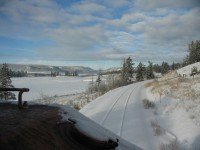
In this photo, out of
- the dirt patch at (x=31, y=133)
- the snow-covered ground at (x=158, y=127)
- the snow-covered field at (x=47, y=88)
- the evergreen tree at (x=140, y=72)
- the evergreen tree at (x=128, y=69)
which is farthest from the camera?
the evergreen tree at (x=140, y=72)

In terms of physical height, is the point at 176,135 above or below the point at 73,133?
below

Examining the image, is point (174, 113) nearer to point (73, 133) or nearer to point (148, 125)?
point (148, 125)

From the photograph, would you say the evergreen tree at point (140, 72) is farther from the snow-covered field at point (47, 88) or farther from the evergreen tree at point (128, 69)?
the snow-covered field at point (47, 88)

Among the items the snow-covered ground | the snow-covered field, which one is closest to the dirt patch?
the snow-covered ground

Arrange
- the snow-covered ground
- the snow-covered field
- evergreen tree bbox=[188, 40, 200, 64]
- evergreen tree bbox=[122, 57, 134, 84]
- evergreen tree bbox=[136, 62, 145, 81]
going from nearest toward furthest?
the snow-covered ground < the snow-covered field < evergreen tree bbox=[122, 57, 134, 84] < evergreen tree bbox=[136, 62, 145, 81] < evergreen tree bbox=[188, 40, 200, 64]

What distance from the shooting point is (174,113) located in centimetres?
1614

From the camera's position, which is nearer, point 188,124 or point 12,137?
point 12,137

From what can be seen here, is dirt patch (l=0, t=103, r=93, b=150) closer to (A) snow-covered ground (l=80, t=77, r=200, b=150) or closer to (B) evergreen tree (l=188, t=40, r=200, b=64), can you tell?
(A) snow-covered ground (l=80, t=77, r=200, b=150)

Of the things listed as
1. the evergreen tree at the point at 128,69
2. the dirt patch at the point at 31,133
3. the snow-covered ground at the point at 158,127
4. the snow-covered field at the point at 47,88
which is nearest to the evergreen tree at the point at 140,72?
the evergreen tree at the point at 128,69

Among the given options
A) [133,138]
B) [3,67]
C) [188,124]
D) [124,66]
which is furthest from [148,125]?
[124,66]

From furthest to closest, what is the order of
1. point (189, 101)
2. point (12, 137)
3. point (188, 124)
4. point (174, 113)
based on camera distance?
point (189, 101), point (174, 113), point (188, 124), point (12, 137)

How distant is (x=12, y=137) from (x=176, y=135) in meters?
11.0

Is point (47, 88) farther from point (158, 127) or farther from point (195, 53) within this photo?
point (158, 127)

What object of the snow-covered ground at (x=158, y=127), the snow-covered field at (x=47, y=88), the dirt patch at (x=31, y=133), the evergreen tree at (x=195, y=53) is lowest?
the snow-covered field at (x=47, y=88)
